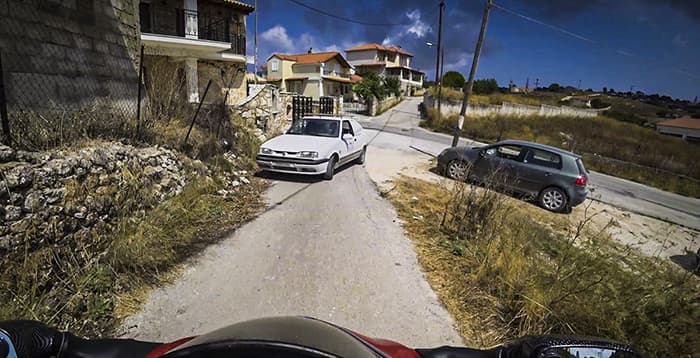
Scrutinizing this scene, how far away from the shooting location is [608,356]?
5.19 ft

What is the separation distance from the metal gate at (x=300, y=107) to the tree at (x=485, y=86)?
117 feet

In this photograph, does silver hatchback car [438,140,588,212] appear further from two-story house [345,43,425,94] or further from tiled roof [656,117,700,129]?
two-story house [345,43,425,94]

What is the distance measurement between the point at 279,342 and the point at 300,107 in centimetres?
1615

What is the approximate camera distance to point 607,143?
23125mm

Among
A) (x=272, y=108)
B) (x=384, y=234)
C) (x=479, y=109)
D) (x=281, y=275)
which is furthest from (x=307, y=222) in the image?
(x=479, y=109)

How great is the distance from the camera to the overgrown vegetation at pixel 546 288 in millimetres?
2693

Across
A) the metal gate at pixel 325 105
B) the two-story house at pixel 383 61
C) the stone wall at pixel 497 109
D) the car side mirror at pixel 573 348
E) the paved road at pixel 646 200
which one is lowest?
the paved road at pixel 646 200

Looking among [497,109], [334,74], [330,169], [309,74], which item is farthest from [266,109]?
[334,74]

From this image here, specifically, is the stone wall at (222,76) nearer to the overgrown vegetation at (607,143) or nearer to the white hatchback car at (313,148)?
the white hatchback car at (313,148)

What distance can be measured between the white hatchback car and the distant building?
39051mm

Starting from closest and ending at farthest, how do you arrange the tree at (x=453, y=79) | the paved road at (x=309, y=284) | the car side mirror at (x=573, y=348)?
the car side mirror at (x=573, y=348) < the paved road at (x=309, y=284) < the tree at (x=453, y=79)

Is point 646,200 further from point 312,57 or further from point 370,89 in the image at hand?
point 312,57

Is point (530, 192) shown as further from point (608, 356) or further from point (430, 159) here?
point (608, 356)

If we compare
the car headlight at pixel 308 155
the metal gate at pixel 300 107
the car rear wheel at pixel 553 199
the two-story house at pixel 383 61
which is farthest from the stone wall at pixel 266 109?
the two-story house at pixel 383 61
